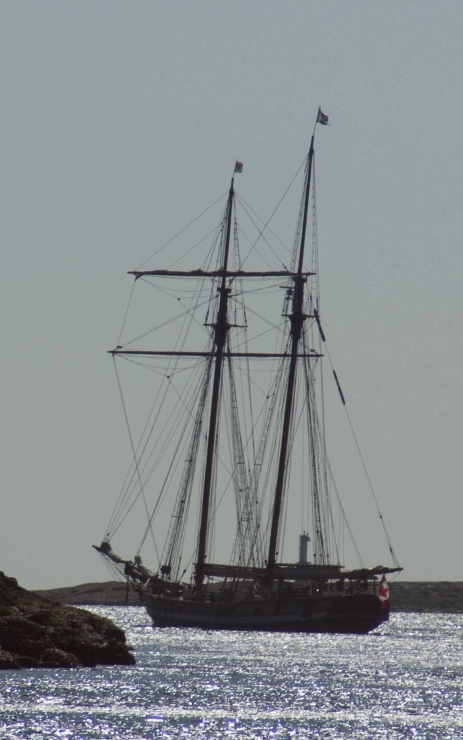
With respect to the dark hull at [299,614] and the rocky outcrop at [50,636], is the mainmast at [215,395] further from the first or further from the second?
the rocky outcrop at [50,636]

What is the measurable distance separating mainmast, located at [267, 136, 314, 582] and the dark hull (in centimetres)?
330

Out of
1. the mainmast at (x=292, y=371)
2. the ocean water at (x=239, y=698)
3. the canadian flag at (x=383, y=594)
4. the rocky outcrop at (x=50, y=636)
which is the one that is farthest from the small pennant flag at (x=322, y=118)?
the rocky outcrop at (x=50, y=636)

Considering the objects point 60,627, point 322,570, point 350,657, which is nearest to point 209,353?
→ point 322,570

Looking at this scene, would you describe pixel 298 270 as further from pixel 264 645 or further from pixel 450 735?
pixel 450 735

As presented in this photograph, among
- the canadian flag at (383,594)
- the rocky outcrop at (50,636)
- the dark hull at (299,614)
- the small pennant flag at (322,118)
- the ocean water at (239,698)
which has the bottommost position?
the ocean water at (239,698)

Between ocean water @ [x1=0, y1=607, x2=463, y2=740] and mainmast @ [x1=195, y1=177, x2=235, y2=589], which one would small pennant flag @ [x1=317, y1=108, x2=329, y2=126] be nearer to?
mainmast @ [x1=195, y1=177, x2=235, y2=589]

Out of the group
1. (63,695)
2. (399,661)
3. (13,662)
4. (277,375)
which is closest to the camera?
(63,695)

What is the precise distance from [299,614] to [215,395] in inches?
696

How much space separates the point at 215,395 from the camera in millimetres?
107125

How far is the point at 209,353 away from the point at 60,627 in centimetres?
4817

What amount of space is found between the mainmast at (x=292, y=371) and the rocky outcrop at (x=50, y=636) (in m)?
35.4

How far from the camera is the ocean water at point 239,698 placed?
45.5 meters

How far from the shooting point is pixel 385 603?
332 ft

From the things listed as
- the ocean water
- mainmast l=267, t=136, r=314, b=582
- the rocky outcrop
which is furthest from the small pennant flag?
the rocky outcrop
